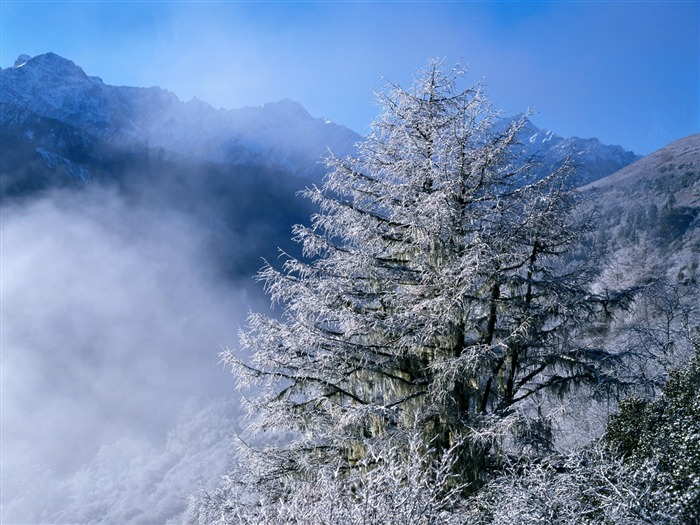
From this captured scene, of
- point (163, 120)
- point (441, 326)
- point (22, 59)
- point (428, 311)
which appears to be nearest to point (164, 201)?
point (163, 120)

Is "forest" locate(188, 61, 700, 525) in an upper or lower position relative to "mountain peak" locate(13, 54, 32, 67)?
lower

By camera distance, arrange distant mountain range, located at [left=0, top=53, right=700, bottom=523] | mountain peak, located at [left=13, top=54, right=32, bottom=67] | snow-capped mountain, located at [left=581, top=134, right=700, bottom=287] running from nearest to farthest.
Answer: snow-capped mountain, located at [left=581, top=134, right=700, bottom=287], distant mountain range, located at [left=0, top=53, right=700, bottom=523], mountain peak, located at [left=13, top=54, right=32, bottom=67]

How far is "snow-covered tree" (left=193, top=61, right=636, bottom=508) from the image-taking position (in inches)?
267

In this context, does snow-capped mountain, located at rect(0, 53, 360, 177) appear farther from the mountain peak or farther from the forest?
the forest

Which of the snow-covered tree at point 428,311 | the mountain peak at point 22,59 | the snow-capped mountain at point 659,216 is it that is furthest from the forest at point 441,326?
the mountain peak at point 22,59

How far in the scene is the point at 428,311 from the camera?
6.87 m

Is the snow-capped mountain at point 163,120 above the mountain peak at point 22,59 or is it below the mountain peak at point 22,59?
below

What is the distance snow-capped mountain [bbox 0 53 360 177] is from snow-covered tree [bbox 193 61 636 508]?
111387mm

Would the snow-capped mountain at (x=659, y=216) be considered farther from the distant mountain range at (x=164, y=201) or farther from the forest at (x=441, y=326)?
the forest at (x=441, y=326)

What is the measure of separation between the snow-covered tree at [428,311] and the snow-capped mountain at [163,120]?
365 ft

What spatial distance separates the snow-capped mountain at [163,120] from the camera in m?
125

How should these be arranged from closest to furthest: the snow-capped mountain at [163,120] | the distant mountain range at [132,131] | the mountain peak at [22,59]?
the distant mountain range at [132,131], the snow-capped mountain at [163,120], the mountain peak at [22,59]

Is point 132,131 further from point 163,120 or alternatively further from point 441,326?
point 441,326

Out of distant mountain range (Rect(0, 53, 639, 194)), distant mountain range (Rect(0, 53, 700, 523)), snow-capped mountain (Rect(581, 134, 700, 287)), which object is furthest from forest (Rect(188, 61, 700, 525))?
distant mountain range (Rect(0, 53, 639, 194))
